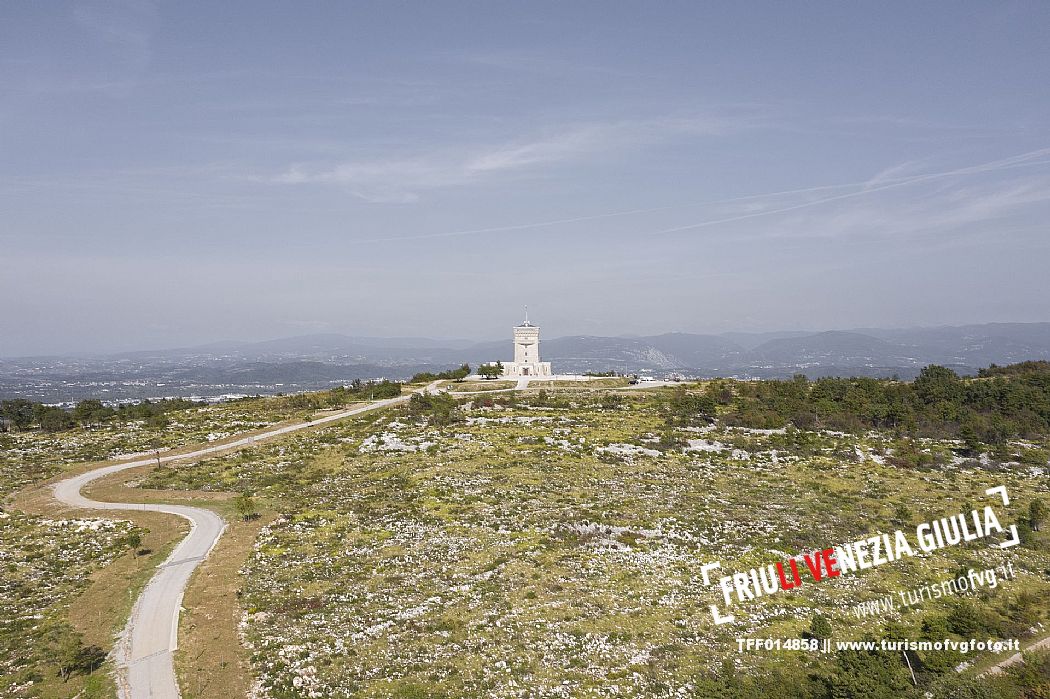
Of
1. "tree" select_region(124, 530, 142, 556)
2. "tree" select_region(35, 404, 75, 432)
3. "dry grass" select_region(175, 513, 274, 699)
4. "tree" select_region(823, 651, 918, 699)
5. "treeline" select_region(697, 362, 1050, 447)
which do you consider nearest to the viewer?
"tree" select_region(823, 651, 918, 699)

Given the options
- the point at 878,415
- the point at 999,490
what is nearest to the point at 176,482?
the point at 999,490

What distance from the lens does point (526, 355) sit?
10719 cm

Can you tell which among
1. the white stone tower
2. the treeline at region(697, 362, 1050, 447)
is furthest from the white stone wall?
the treeline at region(697, 362, 1050, 447)

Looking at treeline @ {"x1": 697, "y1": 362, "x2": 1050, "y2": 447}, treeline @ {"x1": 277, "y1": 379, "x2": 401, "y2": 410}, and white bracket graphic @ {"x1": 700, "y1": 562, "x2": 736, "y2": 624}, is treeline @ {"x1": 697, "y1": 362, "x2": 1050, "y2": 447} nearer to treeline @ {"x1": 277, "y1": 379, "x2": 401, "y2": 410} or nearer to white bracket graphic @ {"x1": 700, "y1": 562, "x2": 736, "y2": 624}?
white bracket graphic @ {"x1": 700, "y1": 562, "x2": 736, "y2": 624}

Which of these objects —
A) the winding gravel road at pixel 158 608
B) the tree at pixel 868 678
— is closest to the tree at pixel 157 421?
the winding gravel road at pixel 158 608

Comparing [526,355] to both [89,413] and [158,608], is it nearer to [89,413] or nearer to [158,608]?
[89,413]

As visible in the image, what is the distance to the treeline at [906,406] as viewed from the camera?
60031 millimetres

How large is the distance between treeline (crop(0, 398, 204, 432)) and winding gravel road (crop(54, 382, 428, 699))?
93.4ft

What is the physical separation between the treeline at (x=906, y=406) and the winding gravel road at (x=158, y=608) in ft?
180

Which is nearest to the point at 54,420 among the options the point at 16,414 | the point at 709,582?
the point at 16,414

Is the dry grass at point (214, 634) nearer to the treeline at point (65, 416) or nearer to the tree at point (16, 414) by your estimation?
the treeline at point (65, 416)

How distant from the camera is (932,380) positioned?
7531 cm

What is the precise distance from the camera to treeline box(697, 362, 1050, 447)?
6003 cm

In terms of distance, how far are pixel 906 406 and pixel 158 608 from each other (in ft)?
256
